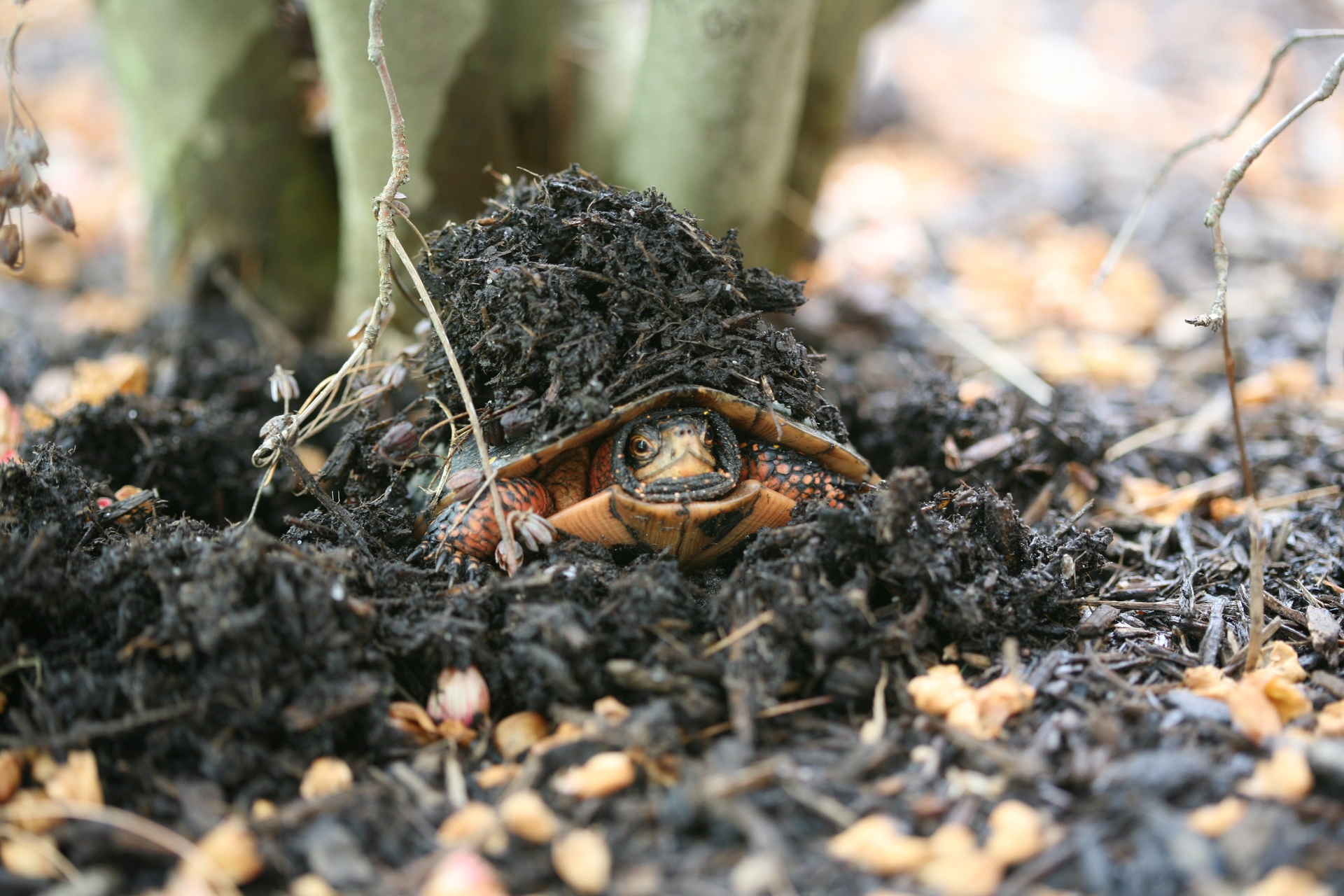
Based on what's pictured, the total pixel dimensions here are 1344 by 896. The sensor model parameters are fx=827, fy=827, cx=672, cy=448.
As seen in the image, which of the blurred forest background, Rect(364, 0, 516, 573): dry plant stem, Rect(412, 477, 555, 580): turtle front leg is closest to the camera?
Rect(364, 0, 516, 573): dry plant stem

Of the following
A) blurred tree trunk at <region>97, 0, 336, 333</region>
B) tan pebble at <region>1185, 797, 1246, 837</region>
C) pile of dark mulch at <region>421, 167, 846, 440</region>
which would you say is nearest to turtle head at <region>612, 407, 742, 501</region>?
pile of dark mulch at <region>421, 167, 846, 440</region>

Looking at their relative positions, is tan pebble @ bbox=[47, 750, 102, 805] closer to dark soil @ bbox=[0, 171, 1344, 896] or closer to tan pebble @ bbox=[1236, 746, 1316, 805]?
dark soil @ bbox=[0, 171, 1344, 896]

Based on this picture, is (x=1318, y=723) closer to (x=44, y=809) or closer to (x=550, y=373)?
(x=550, y=373)

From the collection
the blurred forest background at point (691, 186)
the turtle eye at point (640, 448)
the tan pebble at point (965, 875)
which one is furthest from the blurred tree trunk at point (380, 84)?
the tan pebble at point (965, 875)

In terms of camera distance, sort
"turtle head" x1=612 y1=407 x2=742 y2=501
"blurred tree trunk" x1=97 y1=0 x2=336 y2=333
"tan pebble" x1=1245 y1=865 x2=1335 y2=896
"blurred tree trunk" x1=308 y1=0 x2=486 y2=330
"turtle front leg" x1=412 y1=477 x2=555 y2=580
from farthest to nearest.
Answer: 1. "blurred tree trunk" x1=97 y1=0 x2=336 y2=333
2. "blurred tree trunk" x1=308 y1=0 x2=486 y2=330
3. "turtle head" x1=612 y1=407 x2=742 y2=501
4. "turtle front leg" x1=412 y1=477 x2=555 y2=580
5. "tan pebble" x1=1245 y1=865 x2=1335 y2=896

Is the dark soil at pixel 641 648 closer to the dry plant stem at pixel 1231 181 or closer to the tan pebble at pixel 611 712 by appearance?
the tan pebble at pixel 611 712

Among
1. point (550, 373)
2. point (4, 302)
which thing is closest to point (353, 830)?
point (550, 373)
